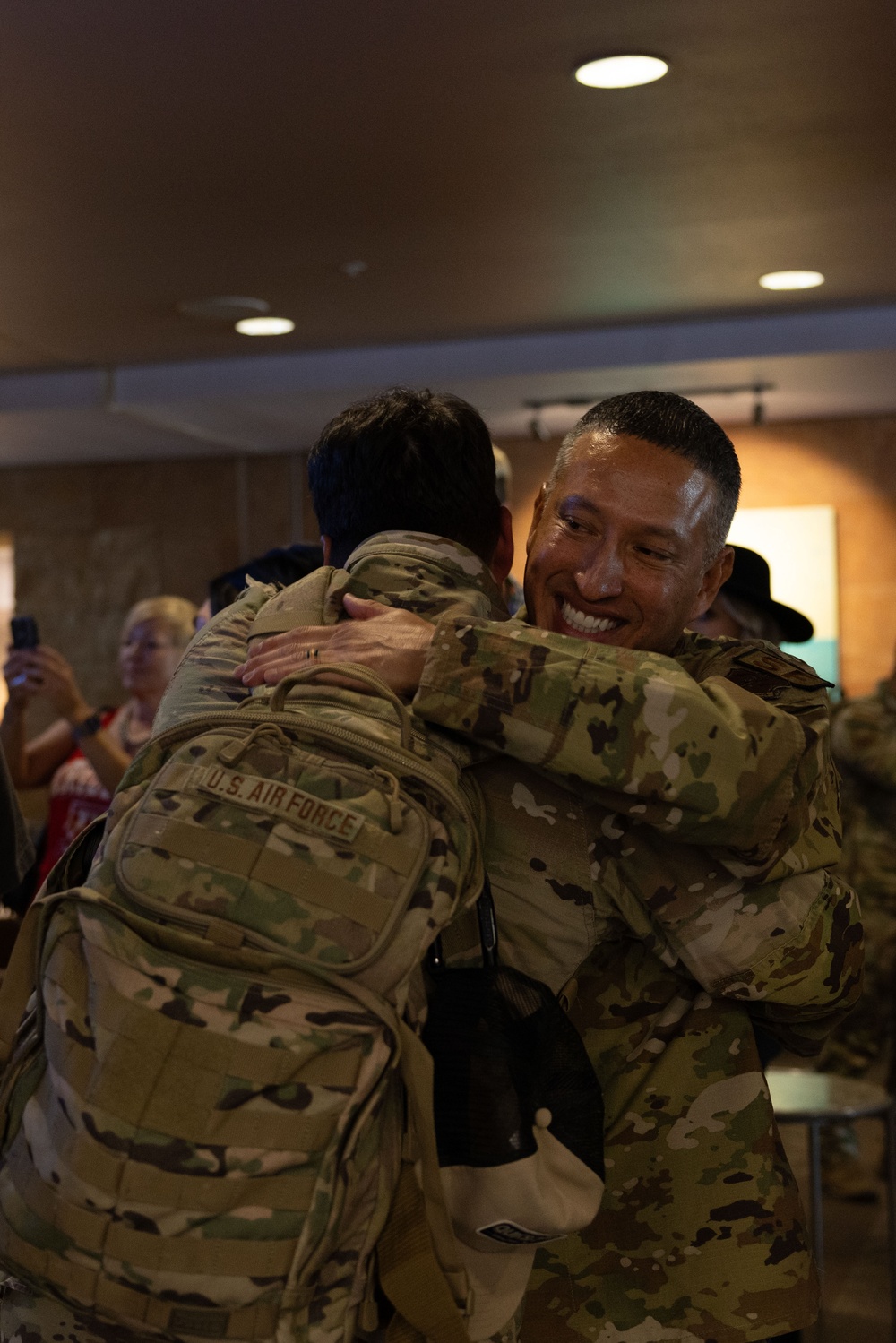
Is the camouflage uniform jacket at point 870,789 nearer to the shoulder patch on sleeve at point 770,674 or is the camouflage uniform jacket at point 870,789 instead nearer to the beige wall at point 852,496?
the beige wall at point 852,496

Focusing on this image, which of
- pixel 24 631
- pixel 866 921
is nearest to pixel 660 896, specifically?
pixel 24 631

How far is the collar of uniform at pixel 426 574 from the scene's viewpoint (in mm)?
1396

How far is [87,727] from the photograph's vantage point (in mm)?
4047

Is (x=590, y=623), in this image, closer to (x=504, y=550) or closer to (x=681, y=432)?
(x=504, y=550)

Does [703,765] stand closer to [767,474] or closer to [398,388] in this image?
[398,388]

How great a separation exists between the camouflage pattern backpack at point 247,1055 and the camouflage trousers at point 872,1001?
14.1ft

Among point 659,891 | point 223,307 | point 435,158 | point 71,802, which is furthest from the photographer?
point 223,307

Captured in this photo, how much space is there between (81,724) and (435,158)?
1859 mm

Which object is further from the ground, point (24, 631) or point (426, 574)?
point (426, 574)

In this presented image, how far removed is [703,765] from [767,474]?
251 inches

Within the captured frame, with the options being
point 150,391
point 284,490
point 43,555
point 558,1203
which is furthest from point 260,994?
point 43,555

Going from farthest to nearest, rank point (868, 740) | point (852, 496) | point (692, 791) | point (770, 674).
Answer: point (852, 496) < point (868, 740) < point (770, 674) < point (692, 791)

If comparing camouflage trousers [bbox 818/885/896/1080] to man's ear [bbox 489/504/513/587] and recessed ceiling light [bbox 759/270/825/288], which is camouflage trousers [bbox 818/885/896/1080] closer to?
recessed ceiling light [bbox 759/270/825/288]

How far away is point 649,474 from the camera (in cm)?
158
